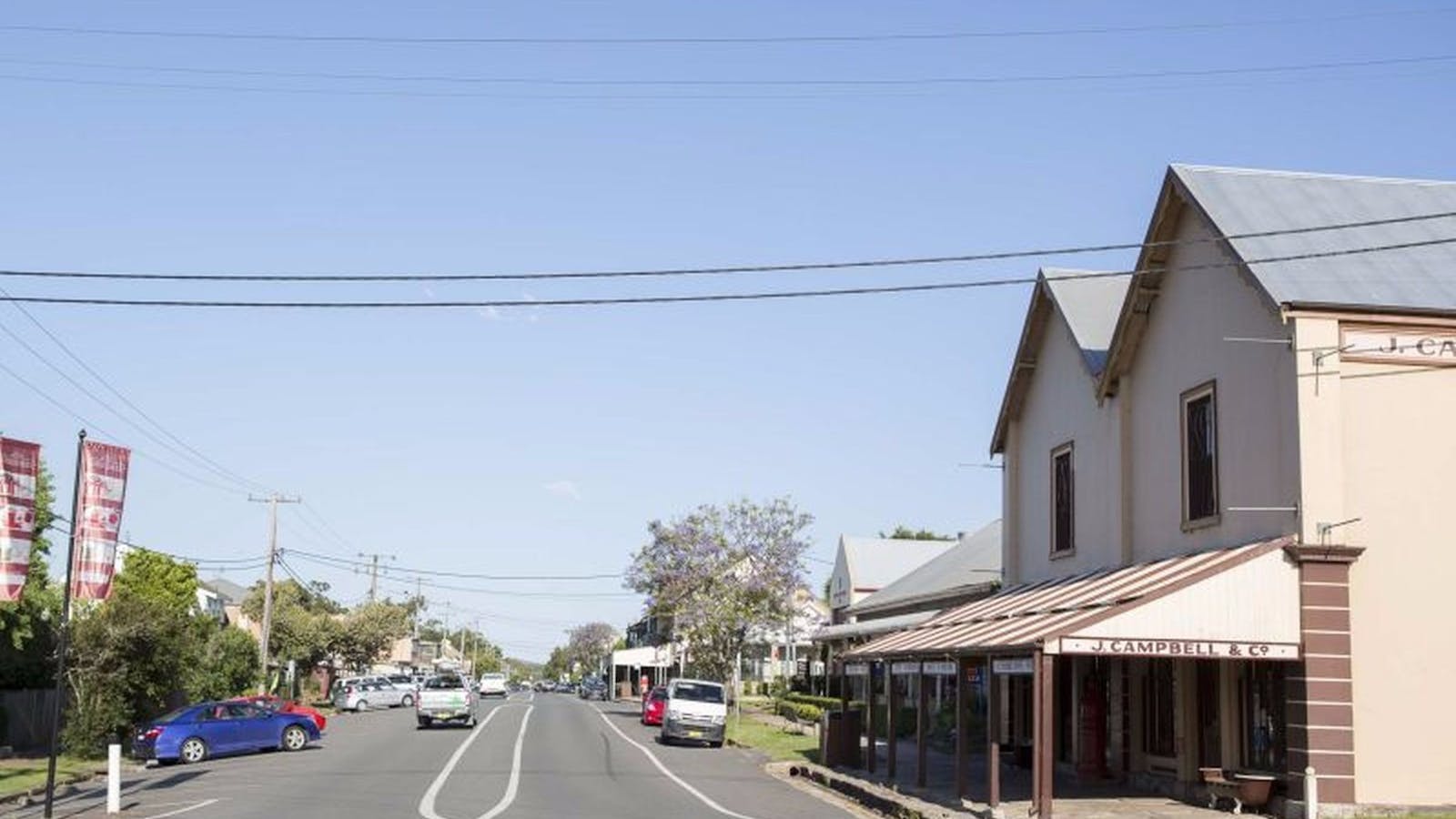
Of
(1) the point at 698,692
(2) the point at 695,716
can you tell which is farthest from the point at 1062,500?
(1) the point at 698,692

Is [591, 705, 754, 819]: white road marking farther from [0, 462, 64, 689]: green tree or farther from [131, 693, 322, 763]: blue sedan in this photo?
[0, 462, 64, 689]: green tree

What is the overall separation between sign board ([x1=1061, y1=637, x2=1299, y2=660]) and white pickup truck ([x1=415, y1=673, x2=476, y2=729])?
3308 cm

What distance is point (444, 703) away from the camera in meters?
49.8

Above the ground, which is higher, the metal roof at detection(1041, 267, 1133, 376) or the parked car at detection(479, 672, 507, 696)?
the metal roof at detection(1041, 267, 1133, 376)

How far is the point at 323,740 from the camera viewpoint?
1750 inches

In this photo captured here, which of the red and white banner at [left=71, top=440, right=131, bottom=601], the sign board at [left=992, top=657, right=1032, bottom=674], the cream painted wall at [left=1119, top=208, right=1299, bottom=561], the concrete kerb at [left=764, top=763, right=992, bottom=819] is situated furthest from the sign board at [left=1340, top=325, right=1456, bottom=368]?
the red and white banner at [left=71, top=440, right=131, bottom=601]

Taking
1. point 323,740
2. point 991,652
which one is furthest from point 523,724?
point 991,652

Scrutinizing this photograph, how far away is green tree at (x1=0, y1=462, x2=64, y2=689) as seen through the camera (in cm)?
3731

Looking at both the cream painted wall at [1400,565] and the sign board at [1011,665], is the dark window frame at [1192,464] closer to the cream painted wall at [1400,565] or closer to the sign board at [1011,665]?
the cream painted wall at [1400,565]

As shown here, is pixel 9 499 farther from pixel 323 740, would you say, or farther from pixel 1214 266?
pixel 323 740

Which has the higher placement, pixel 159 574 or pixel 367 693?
pixel 159 574

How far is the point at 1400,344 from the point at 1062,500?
1031cm

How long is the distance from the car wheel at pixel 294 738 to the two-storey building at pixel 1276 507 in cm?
1926

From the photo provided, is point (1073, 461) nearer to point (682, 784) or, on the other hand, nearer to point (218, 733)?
point (682, 784)
